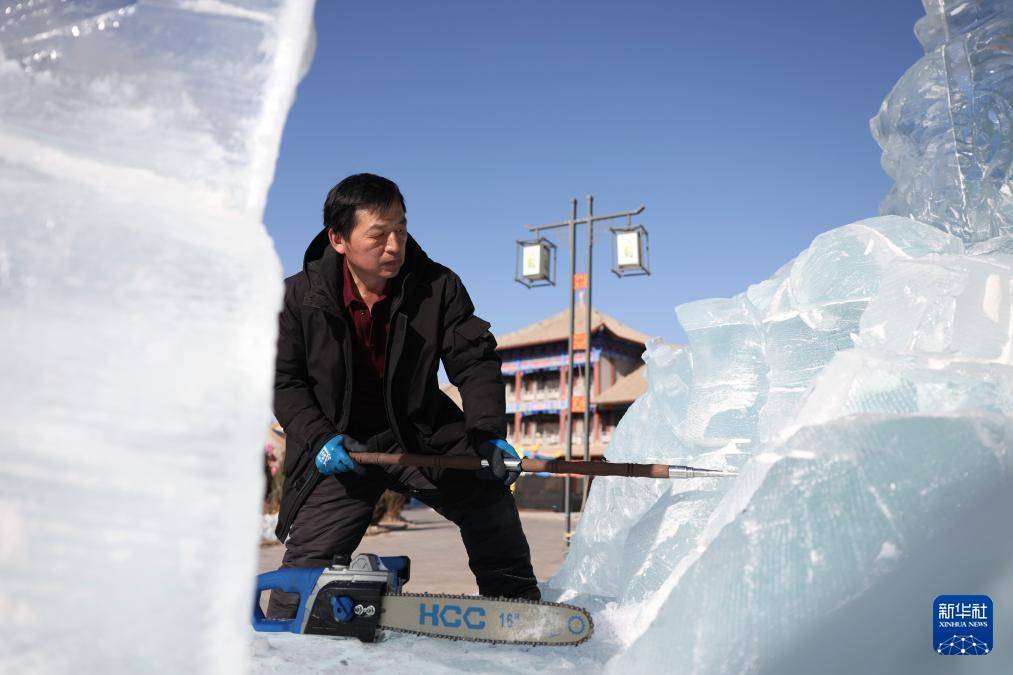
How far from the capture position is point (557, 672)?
1692 millimetres

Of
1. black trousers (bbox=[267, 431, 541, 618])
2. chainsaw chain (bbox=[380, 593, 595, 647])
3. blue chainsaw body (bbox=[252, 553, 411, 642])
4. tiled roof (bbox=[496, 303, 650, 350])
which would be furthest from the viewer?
tiled roof (bbox=[496, 303, 650, 350])

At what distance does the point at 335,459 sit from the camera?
2.19m

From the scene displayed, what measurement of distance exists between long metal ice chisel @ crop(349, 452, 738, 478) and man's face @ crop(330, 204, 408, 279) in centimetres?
65

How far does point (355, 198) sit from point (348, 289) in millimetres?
324

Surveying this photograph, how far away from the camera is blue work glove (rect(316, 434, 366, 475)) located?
2.19 metres

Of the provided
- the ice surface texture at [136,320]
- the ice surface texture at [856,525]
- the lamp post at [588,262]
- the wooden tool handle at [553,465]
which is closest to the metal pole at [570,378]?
the lamp post at [588,262]

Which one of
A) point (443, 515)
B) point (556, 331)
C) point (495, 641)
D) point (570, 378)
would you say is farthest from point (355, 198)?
point (556, 331)

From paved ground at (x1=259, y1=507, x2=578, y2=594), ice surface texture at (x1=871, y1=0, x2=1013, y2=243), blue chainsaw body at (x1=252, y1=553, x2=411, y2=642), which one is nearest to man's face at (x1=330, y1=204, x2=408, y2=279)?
blue chainsaw body at (x1=252, y1=553, x2=411, y2=642)

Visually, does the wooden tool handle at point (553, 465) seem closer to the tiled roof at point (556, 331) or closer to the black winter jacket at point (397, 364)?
the black winter jacket at point (397, 364)

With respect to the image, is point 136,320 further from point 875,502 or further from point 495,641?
point 495,641

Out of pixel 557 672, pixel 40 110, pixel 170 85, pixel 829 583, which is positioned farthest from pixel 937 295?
pixel 40 110

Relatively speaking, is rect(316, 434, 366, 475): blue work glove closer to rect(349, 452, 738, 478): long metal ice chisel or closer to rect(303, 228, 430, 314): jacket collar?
rect(349, 452, 738, 478): long metal ice chisel

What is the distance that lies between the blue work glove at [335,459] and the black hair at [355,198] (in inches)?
28.3

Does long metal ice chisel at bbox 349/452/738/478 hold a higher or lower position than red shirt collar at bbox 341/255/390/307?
lower
